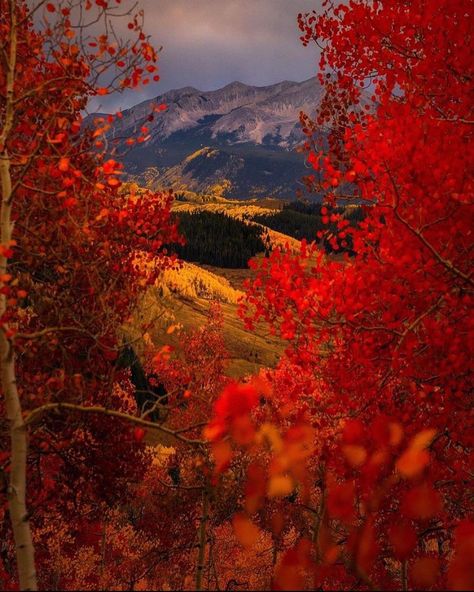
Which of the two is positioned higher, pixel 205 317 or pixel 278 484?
pixel 205 317

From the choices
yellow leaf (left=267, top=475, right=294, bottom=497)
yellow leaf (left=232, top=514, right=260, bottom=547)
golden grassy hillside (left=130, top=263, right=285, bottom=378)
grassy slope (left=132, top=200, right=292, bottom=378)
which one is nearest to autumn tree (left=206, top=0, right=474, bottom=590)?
yellow leaf (left=232, top=514, right=260, bottom=547)

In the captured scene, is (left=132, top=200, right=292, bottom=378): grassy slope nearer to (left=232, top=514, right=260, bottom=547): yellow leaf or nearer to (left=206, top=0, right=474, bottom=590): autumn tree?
(left=232, top=514, right=260, bottom=547): yellow leaf

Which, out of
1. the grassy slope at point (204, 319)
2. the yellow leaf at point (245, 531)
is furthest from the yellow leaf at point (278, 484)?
the grassy slope at point (204, 319)

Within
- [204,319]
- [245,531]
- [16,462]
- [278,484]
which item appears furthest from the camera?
[204,319]

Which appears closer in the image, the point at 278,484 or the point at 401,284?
the point at 401,284

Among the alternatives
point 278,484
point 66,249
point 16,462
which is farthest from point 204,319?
point 16,462

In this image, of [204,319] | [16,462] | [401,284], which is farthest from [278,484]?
[204,319]

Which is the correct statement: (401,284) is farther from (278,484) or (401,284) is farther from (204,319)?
(204,319)

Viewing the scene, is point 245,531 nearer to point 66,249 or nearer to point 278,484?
point 66,249

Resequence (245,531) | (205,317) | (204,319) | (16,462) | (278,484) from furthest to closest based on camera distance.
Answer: (205,317)
(204,319)
(278,484)
(245,531)
(16,462)

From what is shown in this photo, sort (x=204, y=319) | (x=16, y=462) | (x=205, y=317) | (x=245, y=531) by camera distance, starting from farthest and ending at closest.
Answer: (x=205, y=317) → (x=204, y=319) → (x=245, y=531) → (x=16, y=462)

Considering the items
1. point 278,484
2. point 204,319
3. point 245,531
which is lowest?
point 278,484

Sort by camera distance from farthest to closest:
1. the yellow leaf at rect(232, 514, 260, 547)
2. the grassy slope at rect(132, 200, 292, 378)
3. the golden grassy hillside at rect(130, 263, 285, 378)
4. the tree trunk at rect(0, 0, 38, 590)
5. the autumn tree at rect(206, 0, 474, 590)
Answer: the grassy slope at rect(132, 200, 292, 378)
the golden grassy hillside at rect(130, 263, 285, 378)
the autumn tree at rect(206, 0, 474, 590)
the yellow leaf at rect(232, 514, 260, 547)
the tree trunk at rect(0, 0, 38, 590)

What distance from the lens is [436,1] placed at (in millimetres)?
10352
